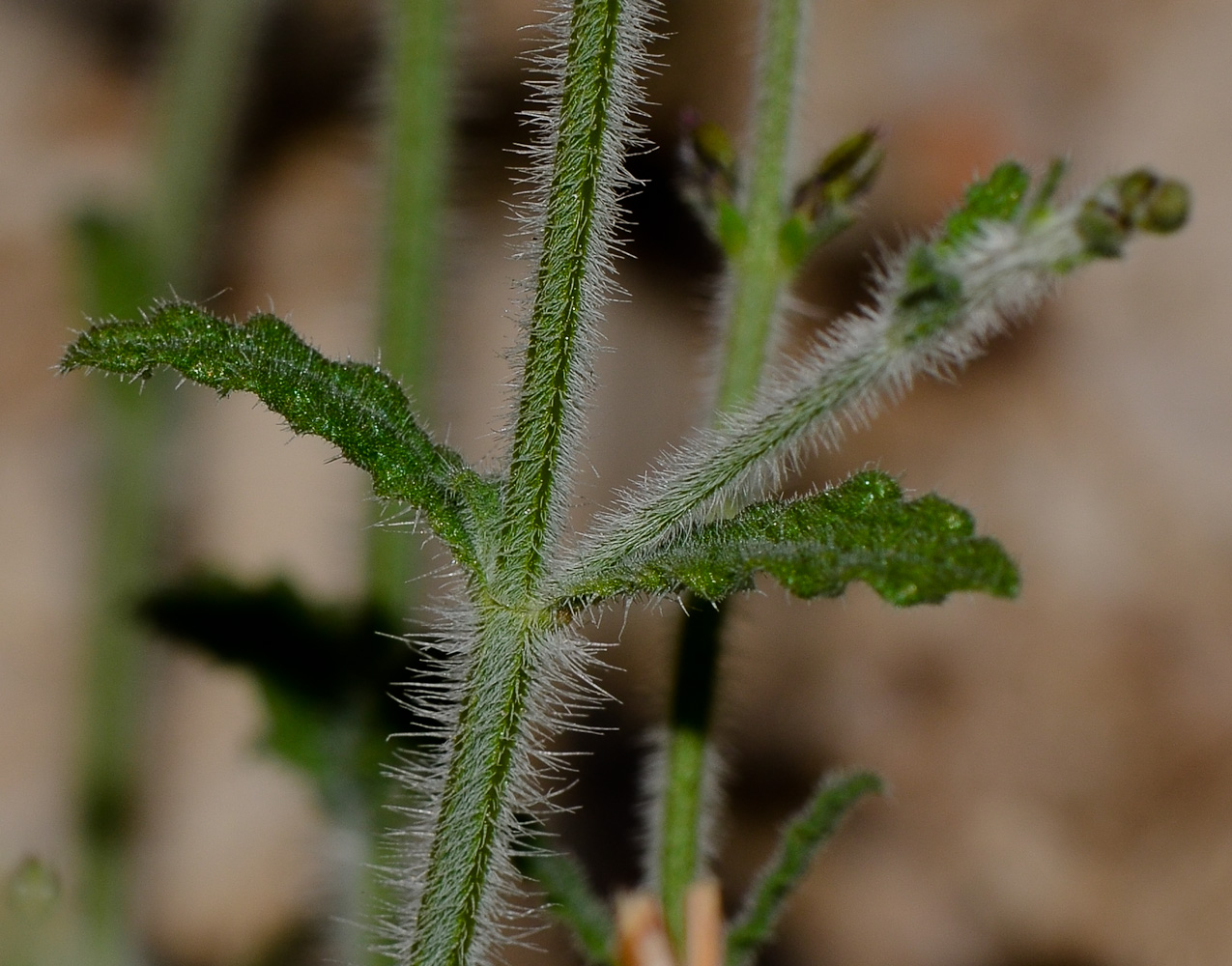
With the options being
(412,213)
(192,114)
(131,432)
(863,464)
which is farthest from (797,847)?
(863,464)

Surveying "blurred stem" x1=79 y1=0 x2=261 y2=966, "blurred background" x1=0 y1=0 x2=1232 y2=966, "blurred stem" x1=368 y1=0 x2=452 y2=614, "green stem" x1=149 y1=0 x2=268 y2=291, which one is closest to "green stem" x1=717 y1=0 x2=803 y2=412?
"blurred stem" x1=368 y1=0 x2=452 y2=614

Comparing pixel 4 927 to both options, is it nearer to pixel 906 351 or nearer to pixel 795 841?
pixel 795 841

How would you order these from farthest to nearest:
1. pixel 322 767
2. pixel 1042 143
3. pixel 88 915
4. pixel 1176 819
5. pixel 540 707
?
1. pixel 1042 143
2. pixel 1176 819
3. pixel 88 915
4. pixel 322 767
5. pixel 540 707

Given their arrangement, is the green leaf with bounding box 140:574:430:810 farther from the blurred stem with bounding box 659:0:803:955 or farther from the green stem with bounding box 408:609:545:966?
the green stem with bounding box 408:609:545:966

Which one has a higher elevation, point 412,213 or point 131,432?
point 412,213

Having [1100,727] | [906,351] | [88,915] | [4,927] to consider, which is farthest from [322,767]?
[1100,727]

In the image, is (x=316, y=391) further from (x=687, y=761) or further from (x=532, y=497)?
(x=687, y=761)
